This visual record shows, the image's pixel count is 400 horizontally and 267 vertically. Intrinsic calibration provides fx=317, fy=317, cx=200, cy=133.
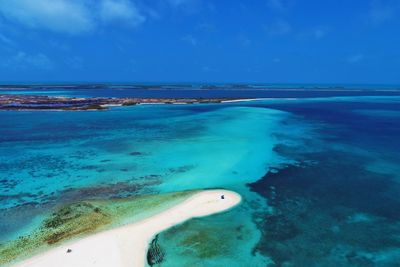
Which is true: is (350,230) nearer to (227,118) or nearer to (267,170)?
(267,170)

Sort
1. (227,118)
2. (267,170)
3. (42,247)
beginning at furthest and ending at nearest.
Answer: (227,118)
(267,170)
(42,247)

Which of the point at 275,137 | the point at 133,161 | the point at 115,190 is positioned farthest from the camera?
the point at 275,137

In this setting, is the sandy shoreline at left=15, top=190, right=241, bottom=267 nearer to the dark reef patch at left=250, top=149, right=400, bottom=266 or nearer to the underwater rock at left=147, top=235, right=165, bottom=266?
the underwater rock at left=147, top=235, right=165, bottom=266

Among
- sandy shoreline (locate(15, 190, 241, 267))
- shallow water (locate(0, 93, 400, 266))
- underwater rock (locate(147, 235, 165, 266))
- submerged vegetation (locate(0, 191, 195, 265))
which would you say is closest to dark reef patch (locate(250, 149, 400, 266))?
shallow water (locate(0, 93, 400, 266))

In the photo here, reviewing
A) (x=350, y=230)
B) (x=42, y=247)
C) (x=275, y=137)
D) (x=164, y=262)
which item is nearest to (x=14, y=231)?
(x=42, y=247)

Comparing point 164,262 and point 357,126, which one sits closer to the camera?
point 164,262

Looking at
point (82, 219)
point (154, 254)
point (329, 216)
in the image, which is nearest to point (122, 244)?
point (154, 254)

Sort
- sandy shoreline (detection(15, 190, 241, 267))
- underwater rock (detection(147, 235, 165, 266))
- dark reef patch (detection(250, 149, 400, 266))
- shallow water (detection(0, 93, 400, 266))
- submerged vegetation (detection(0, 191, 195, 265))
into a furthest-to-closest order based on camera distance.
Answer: shallow water (detection(0, 93, 400, 266)) < submerged vegetation (detection(0, 191, 195, 265)) < dark reef patch (detection(250, 149, 400, 266)) < underwater rock (detection(147, 235, 165, 266)) < sandy shoreline (detection(15, 190, 241, 267))

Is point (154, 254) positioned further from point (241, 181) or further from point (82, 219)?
point (241, 181)
